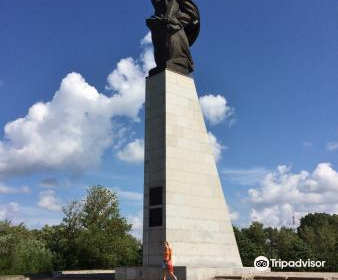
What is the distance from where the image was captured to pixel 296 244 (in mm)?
32594

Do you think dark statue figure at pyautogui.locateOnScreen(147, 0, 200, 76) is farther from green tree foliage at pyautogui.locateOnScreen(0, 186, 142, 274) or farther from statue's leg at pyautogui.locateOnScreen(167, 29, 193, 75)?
green tree foliage at pyautogui.locateOnScreen(0, 186, 142, 274)

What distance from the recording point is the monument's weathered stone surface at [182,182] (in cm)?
1875

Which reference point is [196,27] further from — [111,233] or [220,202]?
[111,233]

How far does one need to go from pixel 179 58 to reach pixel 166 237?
936cm

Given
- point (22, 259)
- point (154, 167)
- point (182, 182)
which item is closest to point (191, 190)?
point (182, 182)

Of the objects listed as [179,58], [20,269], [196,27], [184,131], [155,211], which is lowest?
[20,269]

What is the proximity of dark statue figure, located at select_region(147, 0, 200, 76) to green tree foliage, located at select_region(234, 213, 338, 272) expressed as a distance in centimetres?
1508

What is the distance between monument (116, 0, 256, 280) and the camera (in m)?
18.6

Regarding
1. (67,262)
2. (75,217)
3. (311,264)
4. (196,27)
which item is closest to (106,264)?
(67,262)

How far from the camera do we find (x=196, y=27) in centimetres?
Answer: 2416

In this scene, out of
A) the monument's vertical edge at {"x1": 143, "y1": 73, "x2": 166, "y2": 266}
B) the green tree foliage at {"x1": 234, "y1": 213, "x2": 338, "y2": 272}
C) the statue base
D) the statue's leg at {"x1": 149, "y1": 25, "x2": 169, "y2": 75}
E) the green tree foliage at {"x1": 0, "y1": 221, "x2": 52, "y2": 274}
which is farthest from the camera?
the green tree foliage at {"x1": 234, "y1": 213, "x2": 338, "y2": 272}

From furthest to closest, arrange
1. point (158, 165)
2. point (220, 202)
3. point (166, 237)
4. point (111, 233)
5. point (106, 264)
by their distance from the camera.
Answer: point (111, 233) < point (106, 264) < point (220, 202) < point (158, 165) < point (166, 237)

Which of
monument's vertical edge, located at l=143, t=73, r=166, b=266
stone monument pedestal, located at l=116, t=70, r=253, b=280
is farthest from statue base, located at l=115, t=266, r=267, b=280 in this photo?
monument's vertical edge, located at l=143, t=73, r=166, b=266

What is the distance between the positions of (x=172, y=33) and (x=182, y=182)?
311 inches
